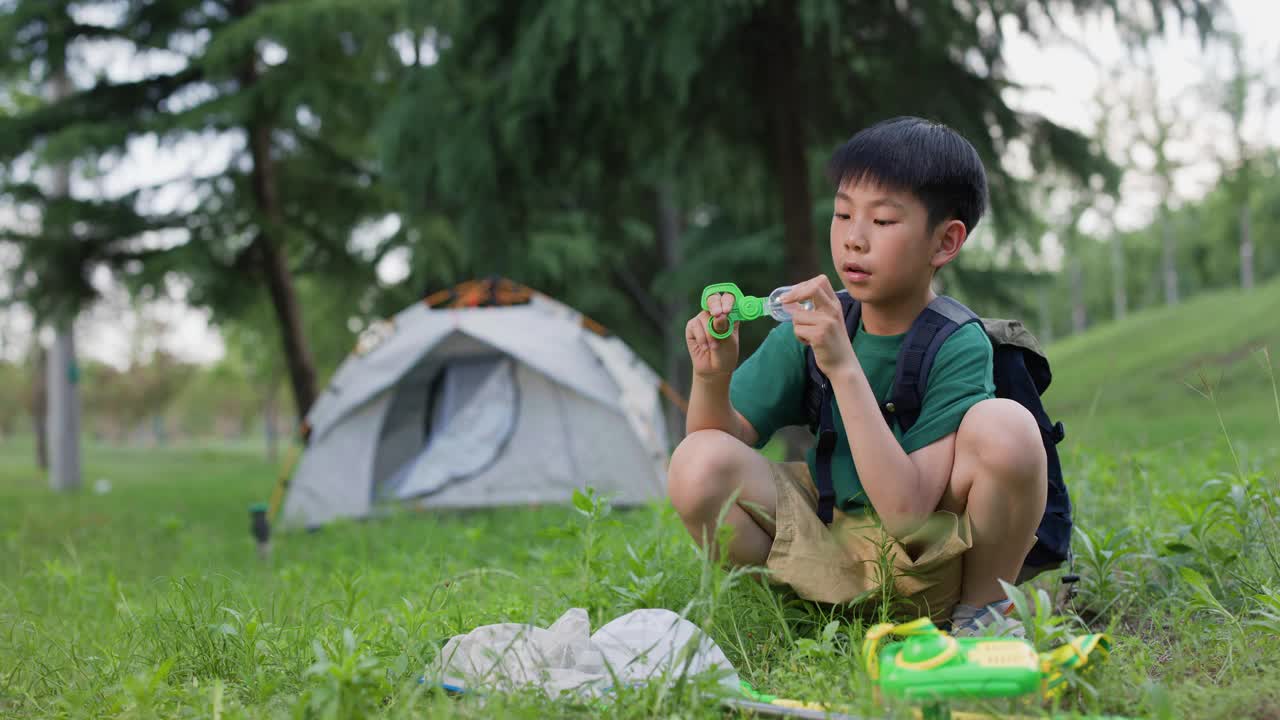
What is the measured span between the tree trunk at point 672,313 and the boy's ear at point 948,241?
353 inches

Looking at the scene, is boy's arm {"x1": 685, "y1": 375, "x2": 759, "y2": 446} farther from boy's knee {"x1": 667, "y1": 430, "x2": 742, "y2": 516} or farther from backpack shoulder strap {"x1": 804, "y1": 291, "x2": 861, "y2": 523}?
backpack shoulder strap {"x1": 804, "y1": 291, "x2": 861, "y2": 523}

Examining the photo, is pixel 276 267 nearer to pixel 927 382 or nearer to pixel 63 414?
pixel 63 414

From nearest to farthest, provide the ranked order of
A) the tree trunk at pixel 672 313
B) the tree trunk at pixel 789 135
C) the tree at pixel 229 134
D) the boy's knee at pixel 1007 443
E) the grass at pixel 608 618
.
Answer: the grass at pixel 608 618
the boy's knee at pixel 1007 443
the tree trunk at pixel 789 135
the tree at pixel 229 134
the tree trunk at pixel 672 313

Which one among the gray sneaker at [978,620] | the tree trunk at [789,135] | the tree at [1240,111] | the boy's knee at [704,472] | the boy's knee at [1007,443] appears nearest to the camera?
the boy's knee at [1007,443]

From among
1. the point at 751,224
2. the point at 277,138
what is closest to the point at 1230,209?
the point at 751,224

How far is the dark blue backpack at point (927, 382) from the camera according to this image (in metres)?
1.88

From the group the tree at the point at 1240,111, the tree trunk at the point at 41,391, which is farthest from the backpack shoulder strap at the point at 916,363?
the tree at the point at 1240,111

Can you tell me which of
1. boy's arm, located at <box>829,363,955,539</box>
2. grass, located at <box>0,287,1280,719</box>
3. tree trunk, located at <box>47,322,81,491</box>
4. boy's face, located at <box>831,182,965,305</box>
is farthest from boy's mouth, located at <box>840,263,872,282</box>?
tree trunk, located at <box>47,322,81,491</box>

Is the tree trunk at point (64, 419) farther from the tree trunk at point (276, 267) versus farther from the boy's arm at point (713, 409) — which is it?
the boy's arm at point (713, 409)

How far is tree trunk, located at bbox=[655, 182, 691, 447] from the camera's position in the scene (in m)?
11.6

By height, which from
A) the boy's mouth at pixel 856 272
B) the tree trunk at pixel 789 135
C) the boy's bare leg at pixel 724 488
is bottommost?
the boy's bare leg at pixel 724 488

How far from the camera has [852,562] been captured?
1972mm

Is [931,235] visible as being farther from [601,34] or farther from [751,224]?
[751,224]

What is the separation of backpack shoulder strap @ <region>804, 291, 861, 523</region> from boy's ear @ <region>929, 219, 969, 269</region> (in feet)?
0.65
